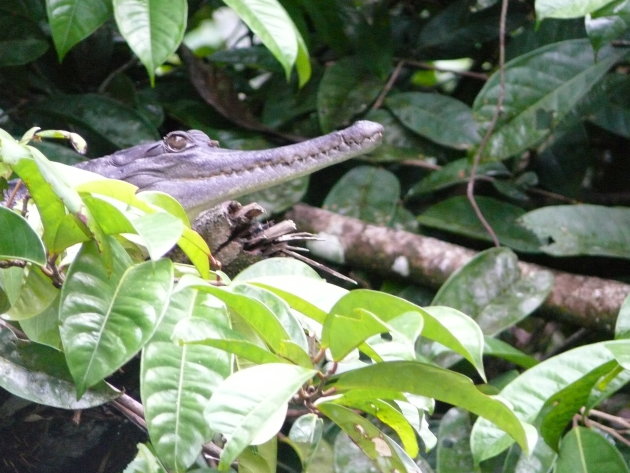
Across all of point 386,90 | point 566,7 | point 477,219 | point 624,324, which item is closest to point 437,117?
point 386,90

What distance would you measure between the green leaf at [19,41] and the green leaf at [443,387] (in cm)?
136

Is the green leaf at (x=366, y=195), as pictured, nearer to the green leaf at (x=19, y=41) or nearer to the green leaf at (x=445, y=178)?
the green leaf at (x=445, y=178)

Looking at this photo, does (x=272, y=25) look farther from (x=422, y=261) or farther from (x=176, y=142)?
(x=422, y=261)

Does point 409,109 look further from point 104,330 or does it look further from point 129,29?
point 104,330

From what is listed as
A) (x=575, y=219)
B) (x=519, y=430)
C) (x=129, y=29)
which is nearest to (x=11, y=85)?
(x=129, y=29)

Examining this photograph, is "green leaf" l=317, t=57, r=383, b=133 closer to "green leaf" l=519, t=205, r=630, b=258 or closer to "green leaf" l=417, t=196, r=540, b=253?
"green leaf" l=417, t=196, r=540, b=253

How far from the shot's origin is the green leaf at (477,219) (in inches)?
68.5

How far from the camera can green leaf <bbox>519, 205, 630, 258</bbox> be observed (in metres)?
1.63

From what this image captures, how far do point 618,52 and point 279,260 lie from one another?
1.15 meters

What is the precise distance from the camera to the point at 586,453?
99 cm

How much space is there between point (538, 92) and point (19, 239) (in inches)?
51.0

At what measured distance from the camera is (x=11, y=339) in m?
0.74

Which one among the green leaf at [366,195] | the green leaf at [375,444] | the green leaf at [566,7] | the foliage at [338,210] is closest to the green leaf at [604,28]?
the foliage at [338,210]

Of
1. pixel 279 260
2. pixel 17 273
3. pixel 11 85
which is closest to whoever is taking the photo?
pixel 17 273
